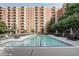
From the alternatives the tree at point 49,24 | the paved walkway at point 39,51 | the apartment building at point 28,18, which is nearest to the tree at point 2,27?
the apartment building at point 28,18

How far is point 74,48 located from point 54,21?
0.72m

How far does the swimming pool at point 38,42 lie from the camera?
15.1 feet

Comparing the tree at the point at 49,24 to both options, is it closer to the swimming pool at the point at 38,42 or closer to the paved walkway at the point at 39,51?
the swimming pool at the point at 38,42

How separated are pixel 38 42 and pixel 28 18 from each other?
1.90 feet

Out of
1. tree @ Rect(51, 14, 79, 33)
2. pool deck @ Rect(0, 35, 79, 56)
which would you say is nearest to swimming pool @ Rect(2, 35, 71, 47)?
pool deck @ Rect(0, 35, 79, 56)

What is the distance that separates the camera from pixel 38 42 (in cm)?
470

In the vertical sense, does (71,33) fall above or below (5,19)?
below

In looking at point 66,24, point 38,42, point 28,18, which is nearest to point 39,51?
point 38,42

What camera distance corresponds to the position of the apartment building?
466cm

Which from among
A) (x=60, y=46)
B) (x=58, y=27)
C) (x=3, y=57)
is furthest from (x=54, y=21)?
(x=3, y=57)

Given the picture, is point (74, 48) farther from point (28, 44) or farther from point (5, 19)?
point (5, 19)

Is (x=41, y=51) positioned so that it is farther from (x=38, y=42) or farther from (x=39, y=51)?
(x=38, y=42)

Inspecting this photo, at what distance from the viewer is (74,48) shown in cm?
461

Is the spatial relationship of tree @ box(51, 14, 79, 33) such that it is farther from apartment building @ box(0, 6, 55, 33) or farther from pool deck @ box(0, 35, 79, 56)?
pool deck @ box(0, 35, 79, 56)
